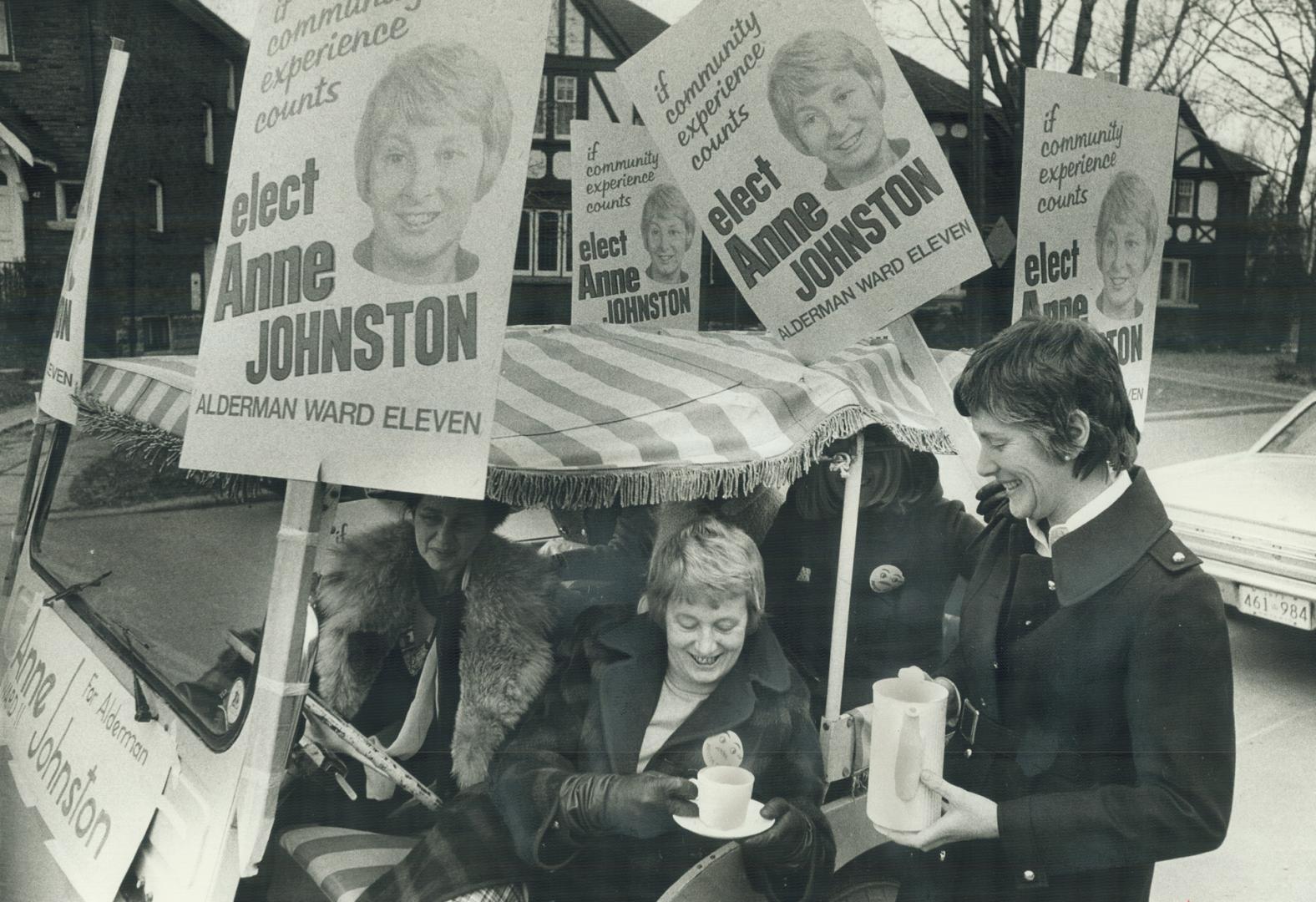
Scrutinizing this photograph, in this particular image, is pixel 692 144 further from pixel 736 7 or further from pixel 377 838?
pixel 377 838

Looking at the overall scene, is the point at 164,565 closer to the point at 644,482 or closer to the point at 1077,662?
the point at 644,482

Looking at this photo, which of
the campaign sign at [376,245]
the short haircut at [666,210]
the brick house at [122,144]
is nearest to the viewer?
the campaign sign at [376,245]

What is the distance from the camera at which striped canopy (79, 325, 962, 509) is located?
1.92 m

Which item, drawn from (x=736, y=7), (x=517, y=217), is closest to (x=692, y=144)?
(x=736, y=7)

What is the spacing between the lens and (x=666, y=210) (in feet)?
10.7

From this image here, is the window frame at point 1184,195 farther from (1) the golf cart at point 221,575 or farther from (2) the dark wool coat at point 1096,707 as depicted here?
(2) the dark wool coat at point 1096,707

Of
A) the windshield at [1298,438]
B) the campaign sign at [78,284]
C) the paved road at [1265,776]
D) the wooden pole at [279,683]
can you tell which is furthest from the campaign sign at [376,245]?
the windshield at [1298,438]

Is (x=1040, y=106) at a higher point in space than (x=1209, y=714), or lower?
higher

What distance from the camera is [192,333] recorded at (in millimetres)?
2348

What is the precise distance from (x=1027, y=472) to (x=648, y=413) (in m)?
0.64

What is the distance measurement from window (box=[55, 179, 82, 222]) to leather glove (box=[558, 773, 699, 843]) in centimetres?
141

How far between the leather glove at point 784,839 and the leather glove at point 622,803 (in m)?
0.13

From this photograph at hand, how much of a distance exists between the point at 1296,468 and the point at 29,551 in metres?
2.64

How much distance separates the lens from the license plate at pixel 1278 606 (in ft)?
7.63
